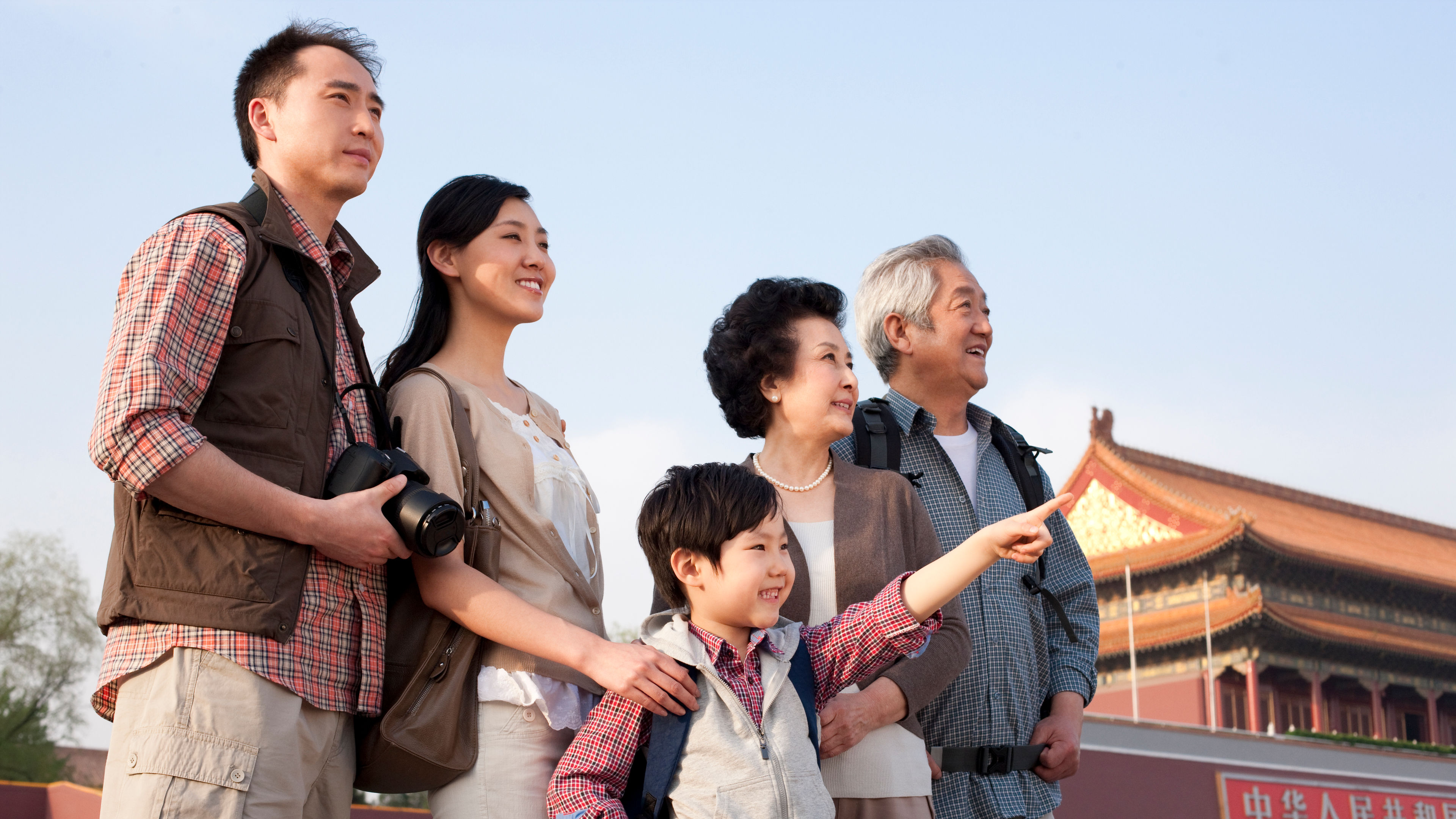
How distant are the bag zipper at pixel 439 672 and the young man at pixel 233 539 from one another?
0.06m

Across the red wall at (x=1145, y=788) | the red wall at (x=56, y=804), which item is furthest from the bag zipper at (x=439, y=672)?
the red wall at (x=1145, y=788)

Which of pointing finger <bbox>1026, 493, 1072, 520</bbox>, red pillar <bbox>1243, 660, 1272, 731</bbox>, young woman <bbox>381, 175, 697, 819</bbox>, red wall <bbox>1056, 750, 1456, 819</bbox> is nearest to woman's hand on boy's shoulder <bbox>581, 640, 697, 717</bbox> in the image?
young woman <bbox>381, 175, 697, 819</bbox>

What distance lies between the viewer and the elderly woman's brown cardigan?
2363 millimetres

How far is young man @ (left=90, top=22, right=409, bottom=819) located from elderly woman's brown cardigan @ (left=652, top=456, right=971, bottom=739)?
26.4 inches

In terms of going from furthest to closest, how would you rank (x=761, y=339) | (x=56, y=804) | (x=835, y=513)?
(x=56, y=804) < (x=761, y=339) < (x=835, y=513)

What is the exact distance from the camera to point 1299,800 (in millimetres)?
10930

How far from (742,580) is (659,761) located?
32 cm

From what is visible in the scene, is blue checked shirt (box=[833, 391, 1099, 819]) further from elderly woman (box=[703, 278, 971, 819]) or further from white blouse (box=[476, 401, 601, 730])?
white blouse (box=[476, 401, 601, 730])

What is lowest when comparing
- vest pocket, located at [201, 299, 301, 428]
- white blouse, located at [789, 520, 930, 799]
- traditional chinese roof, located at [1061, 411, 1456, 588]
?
white blouse, located at [789, 520, 930, 799]

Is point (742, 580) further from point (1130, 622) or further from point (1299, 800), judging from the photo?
point (1130, 622)

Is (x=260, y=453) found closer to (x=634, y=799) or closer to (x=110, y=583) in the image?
(x=110, y=583)

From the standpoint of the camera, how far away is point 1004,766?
277 centimetres

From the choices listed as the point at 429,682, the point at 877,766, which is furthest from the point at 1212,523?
the point at 429,682

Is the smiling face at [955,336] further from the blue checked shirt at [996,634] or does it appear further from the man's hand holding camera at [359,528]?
the man's hand holding camera at [359,528]
